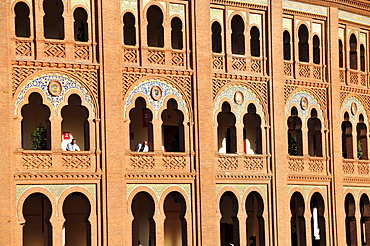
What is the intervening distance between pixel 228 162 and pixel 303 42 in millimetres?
7472

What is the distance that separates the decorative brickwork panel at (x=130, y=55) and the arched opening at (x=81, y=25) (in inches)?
67.5

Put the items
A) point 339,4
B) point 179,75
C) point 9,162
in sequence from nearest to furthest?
point 9,162 → point 179,75 → point 339,4

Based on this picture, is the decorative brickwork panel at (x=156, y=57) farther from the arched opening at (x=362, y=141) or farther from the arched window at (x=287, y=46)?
the arched opening at (x=362, y=141)

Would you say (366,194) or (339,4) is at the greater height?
(339,4)

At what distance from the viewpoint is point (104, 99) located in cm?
4050

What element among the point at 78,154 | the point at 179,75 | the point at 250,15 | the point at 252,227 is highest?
the point at 250,15

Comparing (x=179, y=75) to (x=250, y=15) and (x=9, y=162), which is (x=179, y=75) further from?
(x=9, y=162)

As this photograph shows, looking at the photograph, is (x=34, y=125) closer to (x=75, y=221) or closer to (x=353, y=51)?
(x=75, y=221)

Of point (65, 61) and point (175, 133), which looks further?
point (175, 133)

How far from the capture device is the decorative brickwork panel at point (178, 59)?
140ft

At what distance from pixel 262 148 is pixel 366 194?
734 cm

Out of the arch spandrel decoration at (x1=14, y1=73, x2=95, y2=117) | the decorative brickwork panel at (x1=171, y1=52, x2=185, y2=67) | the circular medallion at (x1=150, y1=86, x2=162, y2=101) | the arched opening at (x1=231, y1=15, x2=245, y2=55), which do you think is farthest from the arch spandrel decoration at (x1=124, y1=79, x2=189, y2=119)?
the arched opening at (x1=231, y1=15, x2=245, y2=55)

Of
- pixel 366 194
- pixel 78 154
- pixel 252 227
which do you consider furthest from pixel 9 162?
pixel 366 194

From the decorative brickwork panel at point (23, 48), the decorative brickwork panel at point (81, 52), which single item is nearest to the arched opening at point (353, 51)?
the decorative brickwork panel at point (81, 52)
